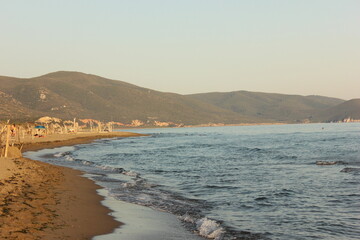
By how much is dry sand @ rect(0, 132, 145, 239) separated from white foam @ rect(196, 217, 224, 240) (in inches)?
104

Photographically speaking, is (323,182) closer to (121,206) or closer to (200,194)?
(200,194)

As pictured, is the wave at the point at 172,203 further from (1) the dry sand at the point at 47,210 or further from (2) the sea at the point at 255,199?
(1) the dry sand at the point at 47,210

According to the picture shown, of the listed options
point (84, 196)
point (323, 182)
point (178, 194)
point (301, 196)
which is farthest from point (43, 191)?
point (323, 182)

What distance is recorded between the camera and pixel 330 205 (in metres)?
15.4

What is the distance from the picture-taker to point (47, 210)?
12469 millimetres

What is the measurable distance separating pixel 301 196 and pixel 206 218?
6.30m

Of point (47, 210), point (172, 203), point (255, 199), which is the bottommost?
point (172, 203)

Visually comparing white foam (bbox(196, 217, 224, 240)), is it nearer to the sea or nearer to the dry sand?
the sea

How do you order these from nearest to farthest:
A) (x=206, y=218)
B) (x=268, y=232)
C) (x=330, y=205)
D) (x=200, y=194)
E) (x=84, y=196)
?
1. (x=268, y=232)
2. (x=206, y=218)
3. (x=330, y=205)
4. (x=84, y=196)
5. (x=200, y=194)

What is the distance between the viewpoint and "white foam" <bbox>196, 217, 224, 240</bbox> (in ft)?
37.4

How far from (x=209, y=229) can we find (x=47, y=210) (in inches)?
205

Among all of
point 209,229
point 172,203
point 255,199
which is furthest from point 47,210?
point 255,199

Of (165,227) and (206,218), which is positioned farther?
(206,218)

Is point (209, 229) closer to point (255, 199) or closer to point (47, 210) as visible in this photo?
point (47, 210)
